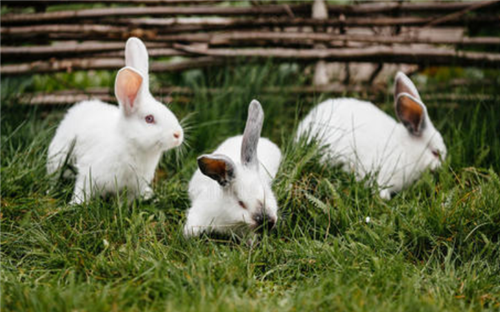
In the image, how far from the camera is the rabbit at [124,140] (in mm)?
3268

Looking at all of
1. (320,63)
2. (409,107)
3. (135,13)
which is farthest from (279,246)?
(135,13)

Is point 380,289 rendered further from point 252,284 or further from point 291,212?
point 291,212

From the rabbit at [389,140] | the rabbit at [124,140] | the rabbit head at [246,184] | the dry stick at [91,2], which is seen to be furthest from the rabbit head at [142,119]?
the dry stick at [91,2]

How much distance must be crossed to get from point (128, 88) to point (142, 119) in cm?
20

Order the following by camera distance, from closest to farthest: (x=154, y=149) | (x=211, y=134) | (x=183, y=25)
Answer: (x=154, y=149)
(x=211, y=134)
(x=183, y=25)

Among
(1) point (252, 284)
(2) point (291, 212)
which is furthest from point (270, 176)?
(1) point (252, 284)

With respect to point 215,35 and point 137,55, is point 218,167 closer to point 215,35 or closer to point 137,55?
point 137,55

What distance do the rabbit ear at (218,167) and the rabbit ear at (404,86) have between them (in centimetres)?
167

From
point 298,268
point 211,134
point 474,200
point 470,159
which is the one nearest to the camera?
point 298,268

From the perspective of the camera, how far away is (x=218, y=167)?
2.94 metres

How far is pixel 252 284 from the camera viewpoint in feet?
8.47

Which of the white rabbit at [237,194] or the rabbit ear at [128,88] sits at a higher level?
the rabbit ear at [128,88]

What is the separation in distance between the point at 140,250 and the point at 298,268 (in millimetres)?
808

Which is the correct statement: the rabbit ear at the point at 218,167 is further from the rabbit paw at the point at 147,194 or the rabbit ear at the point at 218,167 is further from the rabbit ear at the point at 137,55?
the rabbit ear at the point at 137,55
